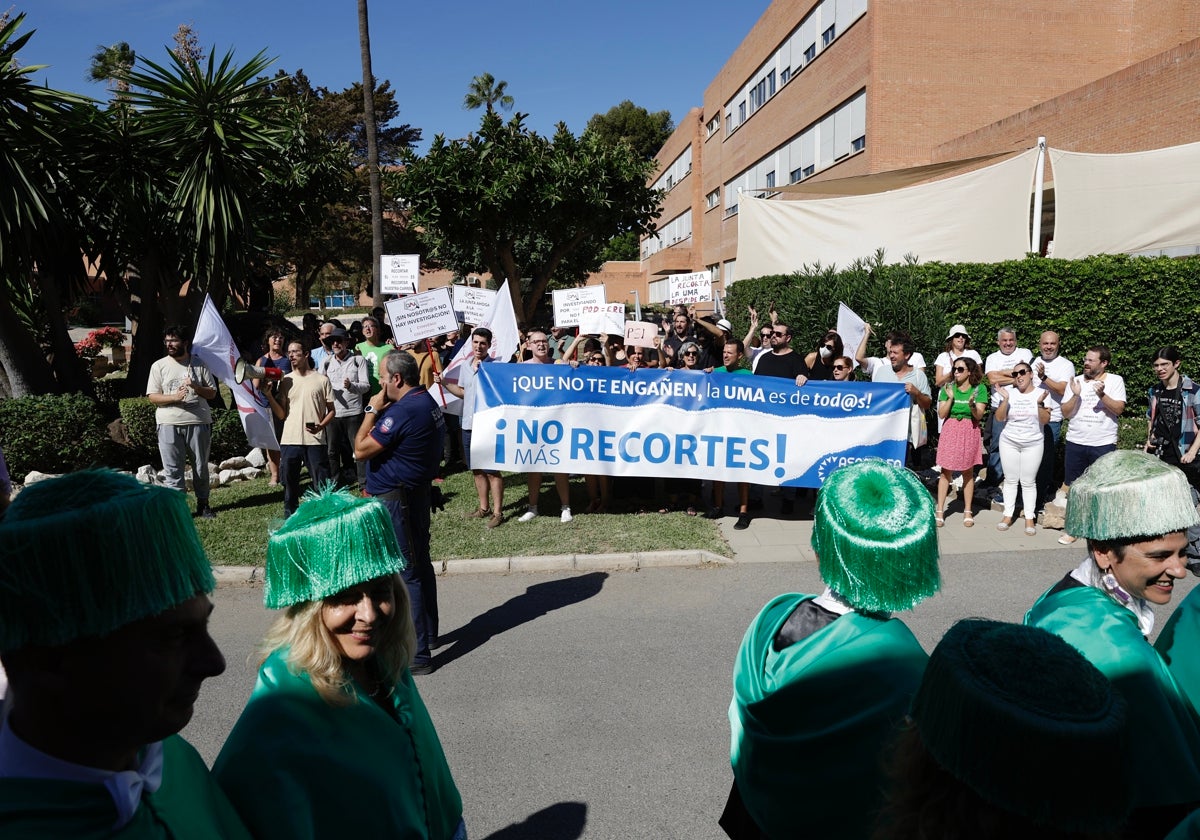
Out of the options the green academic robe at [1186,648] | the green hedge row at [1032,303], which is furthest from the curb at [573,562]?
the green hedge row at [1032,303]

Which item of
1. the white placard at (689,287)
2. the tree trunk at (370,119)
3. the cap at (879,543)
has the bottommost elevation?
the cap at (879,543)

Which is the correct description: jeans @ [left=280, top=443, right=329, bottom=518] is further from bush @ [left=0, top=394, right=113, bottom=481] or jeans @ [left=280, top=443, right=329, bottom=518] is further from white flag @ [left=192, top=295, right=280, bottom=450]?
bush @ [left=0, top=394, right=113, bottom=481]

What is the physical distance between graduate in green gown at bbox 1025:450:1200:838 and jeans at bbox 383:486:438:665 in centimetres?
371

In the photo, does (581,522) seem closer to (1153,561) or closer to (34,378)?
(1153,561)

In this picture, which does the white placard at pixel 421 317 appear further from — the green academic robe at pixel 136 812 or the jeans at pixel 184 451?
the green academic robe at pixel 136 812

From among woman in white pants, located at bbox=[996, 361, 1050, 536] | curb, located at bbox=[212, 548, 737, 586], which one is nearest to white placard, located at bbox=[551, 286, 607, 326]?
curb, located at bbox=[212, 548, 737, 586]

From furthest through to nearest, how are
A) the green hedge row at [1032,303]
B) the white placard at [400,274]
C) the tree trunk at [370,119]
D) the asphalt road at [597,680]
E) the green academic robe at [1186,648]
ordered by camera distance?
the tree trunk at [370,119] < the green hedge row at [1032,303] < the white placard at [400,274] < the asphalt road at [597,680] < the green academic robe at [1186,648]

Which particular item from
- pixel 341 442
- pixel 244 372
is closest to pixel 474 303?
pixel 341 442

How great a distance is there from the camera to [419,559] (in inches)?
209

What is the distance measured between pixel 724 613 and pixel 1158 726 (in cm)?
421

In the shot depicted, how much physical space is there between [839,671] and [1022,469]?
22.9ft

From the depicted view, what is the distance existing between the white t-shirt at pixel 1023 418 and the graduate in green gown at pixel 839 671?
256 inches

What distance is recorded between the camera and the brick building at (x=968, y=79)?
17.1 meters

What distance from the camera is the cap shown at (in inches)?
88.3
